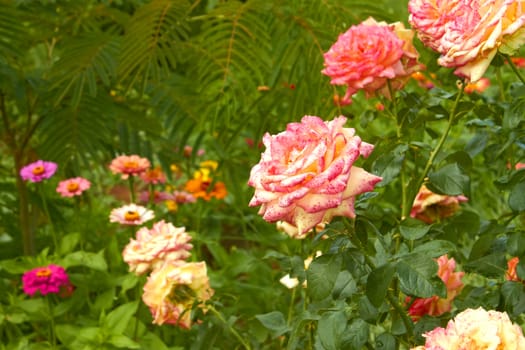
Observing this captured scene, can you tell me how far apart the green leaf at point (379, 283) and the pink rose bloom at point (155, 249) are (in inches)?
27.6

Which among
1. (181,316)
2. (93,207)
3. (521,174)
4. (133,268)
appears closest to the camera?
(521,174)

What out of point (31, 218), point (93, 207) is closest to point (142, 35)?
point (31, 218)

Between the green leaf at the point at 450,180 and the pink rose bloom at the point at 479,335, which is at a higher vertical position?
the pink rose bloom at the point at 479,335

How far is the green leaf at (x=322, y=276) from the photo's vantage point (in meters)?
1.29

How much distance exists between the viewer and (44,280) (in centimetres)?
209

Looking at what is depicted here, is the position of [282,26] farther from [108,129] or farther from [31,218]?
[31,218]

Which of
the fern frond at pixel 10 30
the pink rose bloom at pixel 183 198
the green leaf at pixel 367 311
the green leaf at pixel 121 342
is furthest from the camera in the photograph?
the pink rose bloom at pixel 183 198

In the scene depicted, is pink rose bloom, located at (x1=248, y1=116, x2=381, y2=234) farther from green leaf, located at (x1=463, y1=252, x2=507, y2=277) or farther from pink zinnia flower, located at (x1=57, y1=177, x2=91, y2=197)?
pink zinnia flower, located at (x1=57, y1=177, x2=91, y2=197)

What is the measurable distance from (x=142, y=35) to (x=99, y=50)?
27 centimetres

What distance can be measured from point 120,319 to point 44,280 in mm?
192

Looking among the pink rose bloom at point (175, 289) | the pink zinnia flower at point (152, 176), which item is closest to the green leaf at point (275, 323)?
the pink rose bloom at point (175, 289)

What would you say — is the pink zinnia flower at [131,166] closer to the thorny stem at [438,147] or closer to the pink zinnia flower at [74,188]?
the pink zinnia flower at [74,188]

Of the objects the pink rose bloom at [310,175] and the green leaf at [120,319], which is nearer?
the pink rose bloom at [310,175]

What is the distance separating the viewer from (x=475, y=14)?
4.33ft
